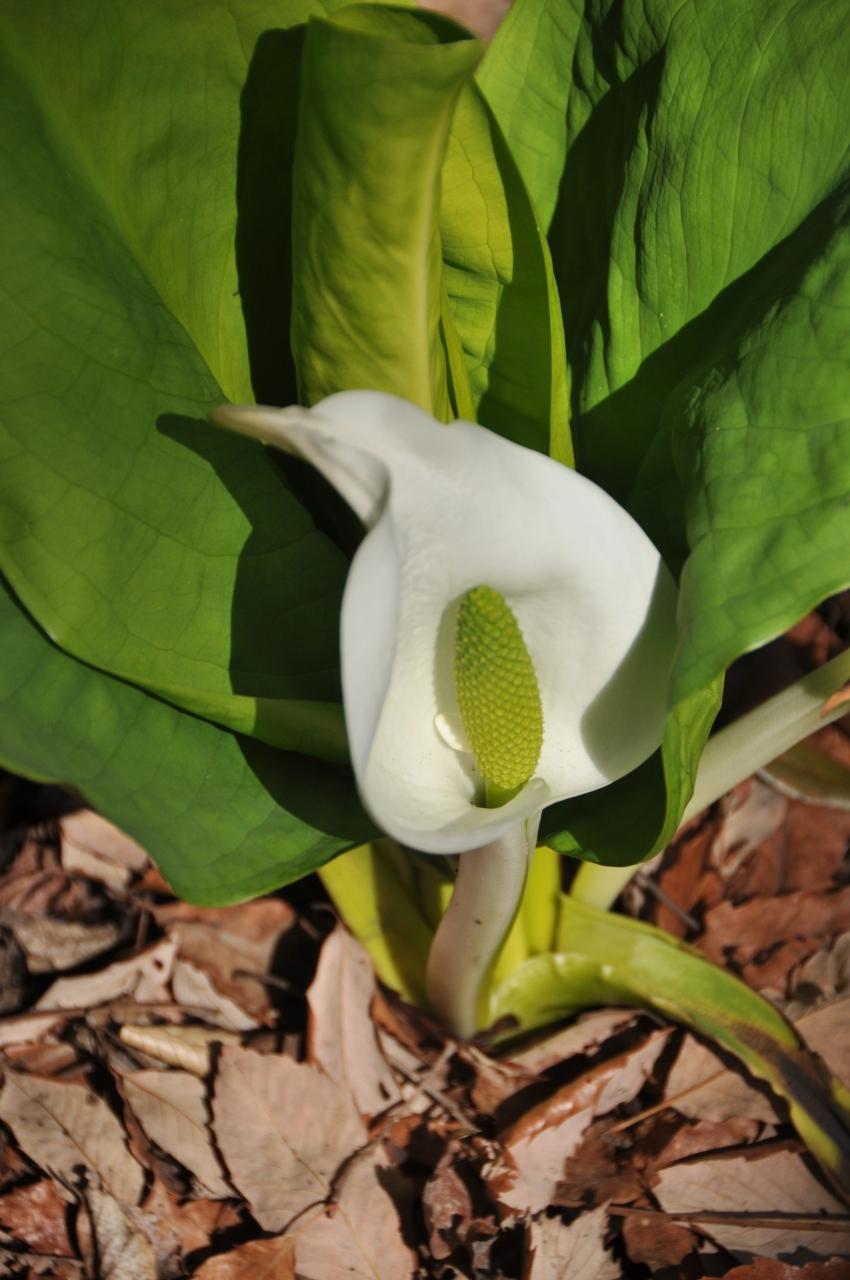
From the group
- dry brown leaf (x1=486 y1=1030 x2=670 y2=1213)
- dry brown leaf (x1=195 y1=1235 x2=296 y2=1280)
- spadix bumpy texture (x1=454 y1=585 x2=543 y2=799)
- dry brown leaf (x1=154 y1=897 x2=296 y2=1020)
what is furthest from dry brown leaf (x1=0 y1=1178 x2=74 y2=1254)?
spadix bumpy texture (x1=454 y1=585 x2=543 y2=799)

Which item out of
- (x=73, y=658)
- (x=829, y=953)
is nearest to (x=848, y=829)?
(x=829, y=953)

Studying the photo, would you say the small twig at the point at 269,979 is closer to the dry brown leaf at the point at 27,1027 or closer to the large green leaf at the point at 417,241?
the dry brown leaf at the point at 27,1027

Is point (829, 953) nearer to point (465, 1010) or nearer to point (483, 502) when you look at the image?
point (465, 1010)

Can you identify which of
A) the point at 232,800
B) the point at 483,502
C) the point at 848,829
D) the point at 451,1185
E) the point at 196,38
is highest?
the point at 196,38

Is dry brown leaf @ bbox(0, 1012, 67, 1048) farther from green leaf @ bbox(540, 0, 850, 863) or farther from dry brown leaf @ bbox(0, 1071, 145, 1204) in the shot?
green leaf @ bbox(540, 0, 850, 863)

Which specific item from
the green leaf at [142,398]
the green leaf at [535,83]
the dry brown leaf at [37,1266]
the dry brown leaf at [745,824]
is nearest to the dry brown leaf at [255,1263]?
the dry brown leaf at [37,1266]

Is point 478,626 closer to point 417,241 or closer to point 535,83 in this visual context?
point 417,241
